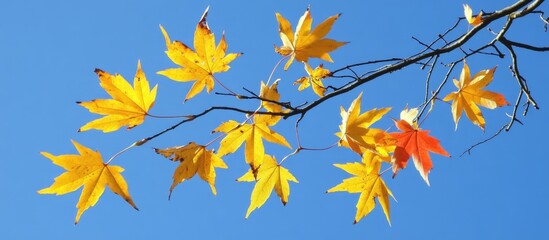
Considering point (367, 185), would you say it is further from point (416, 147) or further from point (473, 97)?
point (473, 97)

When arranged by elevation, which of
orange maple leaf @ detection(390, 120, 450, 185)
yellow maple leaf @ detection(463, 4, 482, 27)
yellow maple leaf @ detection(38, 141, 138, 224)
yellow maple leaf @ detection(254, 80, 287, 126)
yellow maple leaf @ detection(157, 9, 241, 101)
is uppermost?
yellow maple leaf @ detection(463, 4, 482, 27)

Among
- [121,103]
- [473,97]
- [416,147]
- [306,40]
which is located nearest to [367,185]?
[416,147]

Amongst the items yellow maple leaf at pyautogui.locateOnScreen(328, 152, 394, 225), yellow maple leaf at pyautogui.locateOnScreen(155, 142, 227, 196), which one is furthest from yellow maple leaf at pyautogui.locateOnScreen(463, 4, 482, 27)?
yellow maple leaf at pyautogui.locateOnScreen(155, 142, 227, 196)

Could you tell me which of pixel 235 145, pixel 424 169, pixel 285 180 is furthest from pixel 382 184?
pixel 235 145

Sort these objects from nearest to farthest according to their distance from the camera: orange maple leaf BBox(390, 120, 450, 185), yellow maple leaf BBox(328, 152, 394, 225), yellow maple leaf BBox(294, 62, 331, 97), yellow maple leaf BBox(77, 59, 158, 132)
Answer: yellow maple leaf BBox(77, 59, 158, 132) < orange maple leaf BBox(390, 120, 450, 185) < yellow maple leaf BBox(328, 152, 394, 225) < yellow maple leaf BBox(294, 62, 331, 97)

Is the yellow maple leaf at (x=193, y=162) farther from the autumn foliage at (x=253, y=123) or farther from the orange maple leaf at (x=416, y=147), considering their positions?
the orange maple leaf at (x=416, y=147)

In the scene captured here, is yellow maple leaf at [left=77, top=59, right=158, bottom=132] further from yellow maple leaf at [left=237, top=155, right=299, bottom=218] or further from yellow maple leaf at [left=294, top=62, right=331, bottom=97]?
yellow maple leaf at [left=294, top=62, right=331, bottom=97]

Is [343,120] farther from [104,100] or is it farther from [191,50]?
[104,100]
